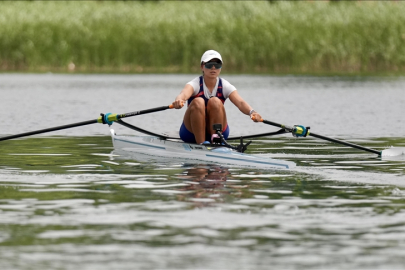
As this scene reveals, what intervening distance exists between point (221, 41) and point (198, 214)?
26886 millimetres

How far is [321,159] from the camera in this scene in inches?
504

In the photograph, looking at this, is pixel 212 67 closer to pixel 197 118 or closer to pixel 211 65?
pixel 211 65

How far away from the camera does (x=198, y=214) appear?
27.0ft

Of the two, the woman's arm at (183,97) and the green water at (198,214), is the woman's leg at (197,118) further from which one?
the green water at (198,214)

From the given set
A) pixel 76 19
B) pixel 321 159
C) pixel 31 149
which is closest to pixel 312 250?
pixel 321 159

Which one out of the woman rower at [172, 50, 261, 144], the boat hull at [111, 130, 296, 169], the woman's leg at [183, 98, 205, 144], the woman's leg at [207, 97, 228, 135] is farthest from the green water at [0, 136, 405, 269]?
the woman's leg at [207, 97, 228, 135]

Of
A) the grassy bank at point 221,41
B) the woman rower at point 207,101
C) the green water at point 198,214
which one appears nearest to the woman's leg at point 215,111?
the woman rower at point 207,101

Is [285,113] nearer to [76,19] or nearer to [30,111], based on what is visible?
[30,111]

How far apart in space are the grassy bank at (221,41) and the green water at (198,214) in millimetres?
21356

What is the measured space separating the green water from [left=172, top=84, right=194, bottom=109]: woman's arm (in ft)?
2.45

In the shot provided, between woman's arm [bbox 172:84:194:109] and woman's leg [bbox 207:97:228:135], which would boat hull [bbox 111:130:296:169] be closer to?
woman's leg [bbox 207:97:228:135]

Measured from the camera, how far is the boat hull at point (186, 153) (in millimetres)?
11508

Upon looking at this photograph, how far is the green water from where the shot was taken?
21.9ft

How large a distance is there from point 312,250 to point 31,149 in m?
7.97
